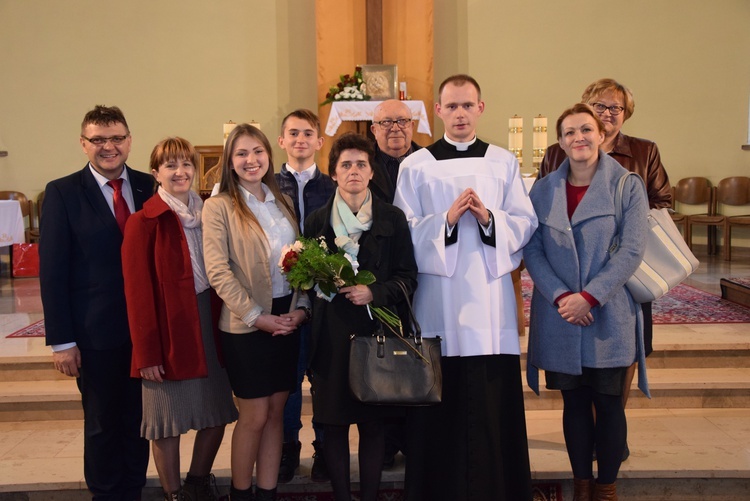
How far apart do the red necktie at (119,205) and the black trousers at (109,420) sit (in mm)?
512

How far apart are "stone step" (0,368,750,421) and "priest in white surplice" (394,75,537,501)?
4.55 feet

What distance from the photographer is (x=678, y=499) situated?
334 cm

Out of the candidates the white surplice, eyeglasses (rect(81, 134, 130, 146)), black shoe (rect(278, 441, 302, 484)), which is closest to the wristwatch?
the white surplice

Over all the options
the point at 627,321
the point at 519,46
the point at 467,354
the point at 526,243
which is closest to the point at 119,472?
the point at 467,354

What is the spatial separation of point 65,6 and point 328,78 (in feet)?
11.2

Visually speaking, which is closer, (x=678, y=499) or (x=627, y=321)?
(x=627, y=321)

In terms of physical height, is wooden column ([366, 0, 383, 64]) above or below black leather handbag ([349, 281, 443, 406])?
above

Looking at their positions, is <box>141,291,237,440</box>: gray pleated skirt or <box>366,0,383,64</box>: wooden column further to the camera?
<box>366,0,383,64</box>: wooden column

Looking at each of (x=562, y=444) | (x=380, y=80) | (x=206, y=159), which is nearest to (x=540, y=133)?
(x=380, y=80)

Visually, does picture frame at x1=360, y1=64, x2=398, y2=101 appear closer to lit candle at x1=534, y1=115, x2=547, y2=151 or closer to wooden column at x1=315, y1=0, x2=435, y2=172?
wooden column at x1=315, y1=0, x2=435, y2=172

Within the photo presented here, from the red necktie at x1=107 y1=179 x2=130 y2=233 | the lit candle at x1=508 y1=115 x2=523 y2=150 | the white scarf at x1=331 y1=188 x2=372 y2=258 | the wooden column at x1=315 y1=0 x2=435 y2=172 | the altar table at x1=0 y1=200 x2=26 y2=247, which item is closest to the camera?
the white scarf at x1=331 y1=188 x2=372 y2=258

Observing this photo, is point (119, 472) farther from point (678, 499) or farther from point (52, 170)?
point (52, 170)

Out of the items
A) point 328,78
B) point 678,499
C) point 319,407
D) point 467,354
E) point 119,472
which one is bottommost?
point 678,499

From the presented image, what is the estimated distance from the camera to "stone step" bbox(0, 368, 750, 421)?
420 cm
